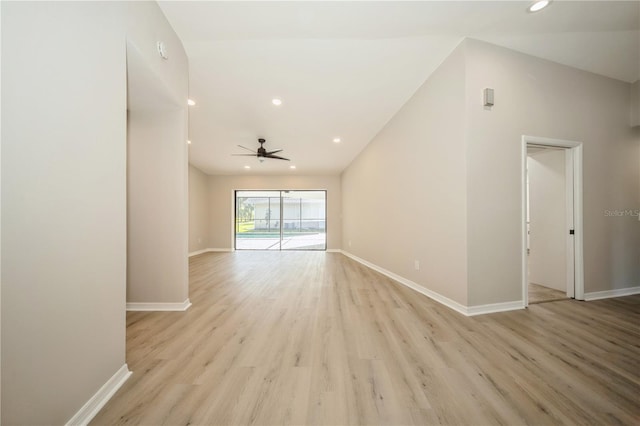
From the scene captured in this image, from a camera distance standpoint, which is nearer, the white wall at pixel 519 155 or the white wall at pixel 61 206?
the white wall at pixel 61 206

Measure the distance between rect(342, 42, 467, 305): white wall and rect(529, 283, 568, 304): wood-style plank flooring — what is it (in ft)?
3.79

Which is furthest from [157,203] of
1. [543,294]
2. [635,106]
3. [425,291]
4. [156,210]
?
[635,106]

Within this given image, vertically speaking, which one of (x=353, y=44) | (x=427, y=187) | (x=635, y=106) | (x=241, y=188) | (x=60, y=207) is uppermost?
(x=353, y=44)

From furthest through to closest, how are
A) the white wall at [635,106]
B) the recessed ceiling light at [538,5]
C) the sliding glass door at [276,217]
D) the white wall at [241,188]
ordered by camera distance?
1. the sliding glass door at [276,217]
2. the white wall at [241,188]
3. the white wall at [635,106]
4. the recessed ceiling light at [538,5]

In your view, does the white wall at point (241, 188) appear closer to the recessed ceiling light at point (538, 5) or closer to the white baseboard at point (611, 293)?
the white baseboard at point (611, 293)

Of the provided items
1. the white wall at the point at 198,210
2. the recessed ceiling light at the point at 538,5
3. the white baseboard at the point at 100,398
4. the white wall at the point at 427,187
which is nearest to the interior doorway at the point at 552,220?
the white wall at the point at 427,187

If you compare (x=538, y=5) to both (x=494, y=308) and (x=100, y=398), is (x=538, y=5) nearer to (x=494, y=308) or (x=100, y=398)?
(x=494, y=308)

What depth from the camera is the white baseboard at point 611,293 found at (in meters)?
2.75

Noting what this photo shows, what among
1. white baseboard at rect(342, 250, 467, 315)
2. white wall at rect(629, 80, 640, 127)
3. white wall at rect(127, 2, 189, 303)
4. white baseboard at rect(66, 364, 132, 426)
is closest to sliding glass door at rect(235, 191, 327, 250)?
white baseboard at rect(342, 250, 467, 315)

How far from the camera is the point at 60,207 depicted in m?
1.00

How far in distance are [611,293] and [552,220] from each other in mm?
1070

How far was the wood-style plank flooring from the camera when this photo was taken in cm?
271

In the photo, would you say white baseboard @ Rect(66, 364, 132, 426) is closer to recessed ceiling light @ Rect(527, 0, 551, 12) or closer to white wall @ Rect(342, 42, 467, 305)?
white wall @ Rect(342, 42, 467, 305)

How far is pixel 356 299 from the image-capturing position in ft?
9.26
